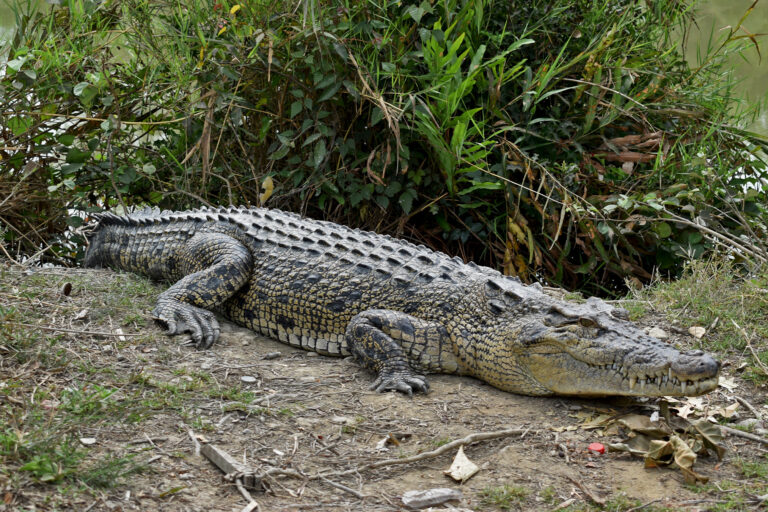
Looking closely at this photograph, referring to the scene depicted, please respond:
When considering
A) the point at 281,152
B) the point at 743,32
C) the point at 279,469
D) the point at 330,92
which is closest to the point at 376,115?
the point at 330,92

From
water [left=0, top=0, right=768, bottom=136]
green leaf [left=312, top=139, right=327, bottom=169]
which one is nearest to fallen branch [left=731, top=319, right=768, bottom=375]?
green leaf [left=312, top=139, right=327, bottom=169]

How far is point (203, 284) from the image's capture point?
4.53 metres

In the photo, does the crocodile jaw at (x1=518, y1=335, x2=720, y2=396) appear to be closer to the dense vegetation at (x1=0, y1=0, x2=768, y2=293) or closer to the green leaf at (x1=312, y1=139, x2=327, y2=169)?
the dense vegetation at (x1=0, y1=0, x2=768, y2=293)

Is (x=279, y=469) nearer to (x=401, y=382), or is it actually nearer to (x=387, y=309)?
(x=401, y=382)

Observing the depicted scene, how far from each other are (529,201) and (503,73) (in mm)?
1060

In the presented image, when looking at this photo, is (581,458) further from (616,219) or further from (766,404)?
(616,219)

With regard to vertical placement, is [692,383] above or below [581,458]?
above

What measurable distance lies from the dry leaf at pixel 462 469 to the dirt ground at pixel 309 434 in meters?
0.03

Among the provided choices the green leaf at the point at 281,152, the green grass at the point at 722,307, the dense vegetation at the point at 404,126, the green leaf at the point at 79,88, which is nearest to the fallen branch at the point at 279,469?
the green grass at the point at 722,307

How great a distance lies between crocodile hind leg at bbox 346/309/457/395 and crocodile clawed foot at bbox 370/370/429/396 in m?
0.01

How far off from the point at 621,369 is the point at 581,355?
0.66 ft

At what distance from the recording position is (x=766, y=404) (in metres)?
3.52

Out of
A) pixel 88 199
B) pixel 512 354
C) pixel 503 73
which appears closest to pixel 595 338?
pixel 512 354

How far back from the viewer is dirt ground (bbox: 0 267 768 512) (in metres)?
2.65
